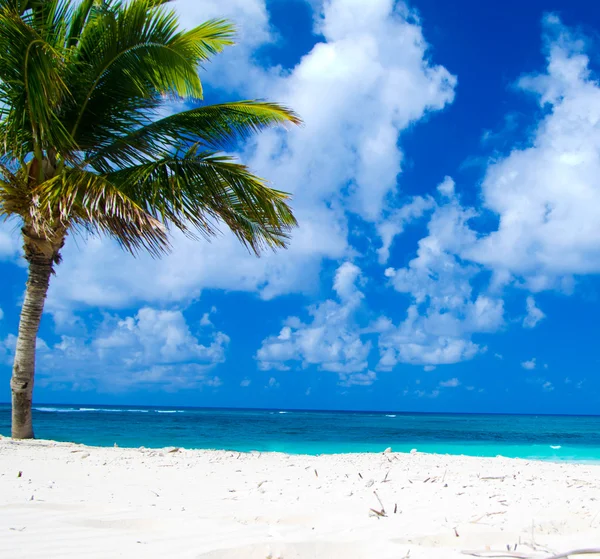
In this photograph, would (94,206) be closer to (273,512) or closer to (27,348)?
(27,348)

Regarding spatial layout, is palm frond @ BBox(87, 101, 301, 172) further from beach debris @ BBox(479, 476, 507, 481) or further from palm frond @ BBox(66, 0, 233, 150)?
beach debris @ BBox(479, 476, 507, 481)

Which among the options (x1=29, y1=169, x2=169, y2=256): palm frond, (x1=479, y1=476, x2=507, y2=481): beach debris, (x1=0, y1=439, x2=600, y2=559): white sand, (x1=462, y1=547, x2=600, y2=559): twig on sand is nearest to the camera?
(x1=462, y1=547, x2=600, y2=559): twig on sand

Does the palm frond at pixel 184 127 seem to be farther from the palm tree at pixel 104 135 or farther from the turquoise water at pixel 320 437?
the turquoise water at pixel 320 437

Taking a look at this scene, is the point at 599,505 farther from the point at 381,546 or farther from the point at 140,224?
the point at 140,224

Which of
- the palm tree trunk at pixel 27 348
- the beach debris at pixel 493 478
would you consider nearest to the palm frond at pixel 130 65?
the palm tree trunk at pixel 27 348

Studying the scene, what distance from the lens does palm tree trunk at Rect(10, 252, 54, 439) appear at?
7.58m

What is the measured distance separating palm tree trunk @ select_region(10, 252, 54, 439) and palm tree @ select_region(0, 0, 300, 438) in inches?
0.6

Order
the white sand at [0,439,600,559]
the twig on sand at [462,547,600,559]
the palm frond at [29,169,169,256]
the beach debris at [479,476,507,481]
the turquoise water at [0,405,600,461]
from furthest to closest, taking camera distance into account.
→ the turquoise water at [0,405,600,461]
the palm frond at [29,169,169,256]
the beach debris at [479,476,507,481]
the white sand at [0,439,600,559]
the twig on sand at [462,547,600,559]

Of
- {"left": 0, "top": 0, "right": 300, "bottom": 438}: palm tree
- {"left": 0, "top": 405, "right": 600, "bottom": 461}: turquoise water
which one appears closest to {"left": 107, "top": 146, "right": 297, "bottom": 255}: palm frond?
{"left": 0, "top": 0, "right": 300, "bottom": 438}: palm tree

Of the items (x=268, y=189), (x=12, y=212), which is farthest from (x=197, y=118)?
(x=12, y=212)

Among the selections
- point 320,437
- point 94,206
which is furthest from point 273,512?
point 320,437

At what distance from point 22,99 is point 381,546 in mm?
7643

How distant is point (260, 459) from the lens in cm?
648

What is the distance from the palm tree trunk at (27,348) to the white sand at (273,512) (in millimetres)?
2552
